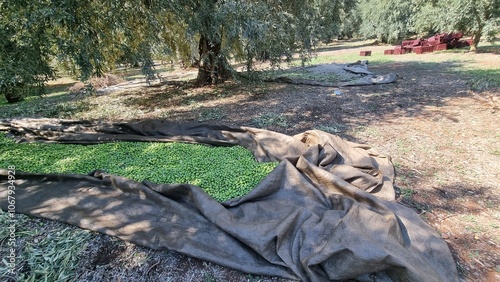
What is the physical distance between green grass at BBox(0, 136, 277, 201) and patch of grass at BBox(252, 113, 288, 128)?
4.53 ft

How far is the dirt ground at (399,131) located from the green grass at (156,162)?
829mm

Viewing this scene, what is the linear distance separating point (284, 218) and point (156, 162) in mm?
1746

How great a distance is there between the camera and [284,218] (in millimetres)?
1890

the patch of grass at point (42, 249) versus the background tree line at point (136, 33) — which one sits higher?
the background tree line at point (136, 33)

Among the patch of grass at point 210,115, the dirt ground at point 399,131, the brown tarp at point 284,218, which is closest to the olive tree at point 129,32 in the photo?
the dirt ground at point 399,131

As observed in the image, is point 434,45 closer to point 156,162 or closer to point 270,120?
point 270,120

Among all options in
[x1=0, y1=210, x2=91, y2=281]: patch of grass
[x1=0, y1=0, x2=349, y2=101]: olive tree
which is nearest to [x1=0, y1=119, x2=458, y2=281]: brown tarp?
[x1=0, y1=210, x2=91, y2=281]: patch of grass

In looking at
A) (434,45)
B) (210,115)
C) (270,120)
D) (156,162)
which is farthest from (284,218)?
(434,45)

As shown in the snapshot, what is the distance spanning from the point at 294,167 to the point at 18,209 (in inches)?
94.9

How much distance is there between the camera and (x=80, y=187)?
7.68 feet

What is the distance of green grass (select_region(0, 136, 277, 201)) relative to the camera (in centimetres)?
252

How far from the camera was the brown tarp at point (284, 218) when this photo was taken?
62.0 inches

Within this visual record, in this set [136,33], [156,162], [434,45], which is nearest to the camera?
[156,162]

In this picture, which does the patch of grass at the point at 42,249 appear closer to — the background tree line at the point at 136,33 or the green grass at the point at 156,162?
the green grass at the point at 156,162
